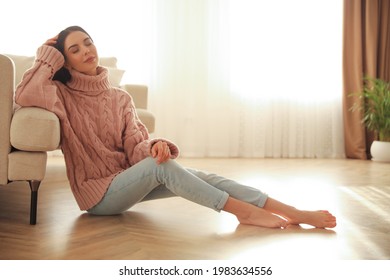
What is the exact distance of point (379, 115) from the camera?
17.0ft

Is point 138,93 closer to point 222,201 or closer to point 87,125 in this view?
point 87,125

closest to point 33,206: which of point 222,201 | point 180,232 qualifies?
point 180,232

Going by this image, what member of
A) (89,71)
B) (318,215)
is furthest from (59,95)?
(318,215)

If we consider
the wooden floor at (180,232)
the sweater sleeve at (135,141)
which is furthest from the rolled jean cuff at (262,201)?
the sweater sleeve at (135,141)

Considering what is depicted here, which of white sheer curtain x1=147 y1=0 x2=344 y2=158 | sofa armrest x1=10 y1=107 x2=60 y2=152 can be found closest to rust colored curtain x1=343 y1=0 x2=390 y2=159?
white sheer curtain x1=147 y1=0 x2=344 y2=158

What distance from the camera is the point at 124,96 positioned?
203 cm

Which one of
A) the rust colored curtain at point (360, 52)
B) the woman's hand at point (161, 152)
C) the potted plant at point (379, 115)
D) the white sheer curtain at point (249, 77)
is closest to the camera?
the woman's hand at point (161, 152)

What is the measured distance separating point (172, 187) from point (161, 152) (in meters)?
0.14

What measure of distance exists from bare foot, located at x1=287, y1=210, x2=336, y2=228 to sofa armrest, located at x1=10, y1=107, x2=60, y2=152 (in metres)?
0.92

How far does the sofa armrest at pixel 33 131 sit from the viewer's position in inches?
69.0

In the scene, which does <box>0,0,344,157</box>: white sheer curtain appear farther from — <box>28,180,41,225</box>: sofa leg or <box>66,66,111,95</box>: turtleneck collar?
<box>28,180,41,225</box>: sofa leg

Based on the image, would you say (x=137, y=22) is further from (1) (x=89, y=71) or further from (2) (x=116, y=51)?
(1) (x=89, y=71)

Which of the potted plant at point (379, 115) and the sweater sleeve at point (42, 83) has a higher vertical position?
the sweater sleeve at point (42, 83)

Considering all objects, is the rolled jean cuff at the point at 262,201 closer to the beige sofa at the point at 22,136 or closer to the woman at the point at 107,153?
the woman at the point at 107,153
